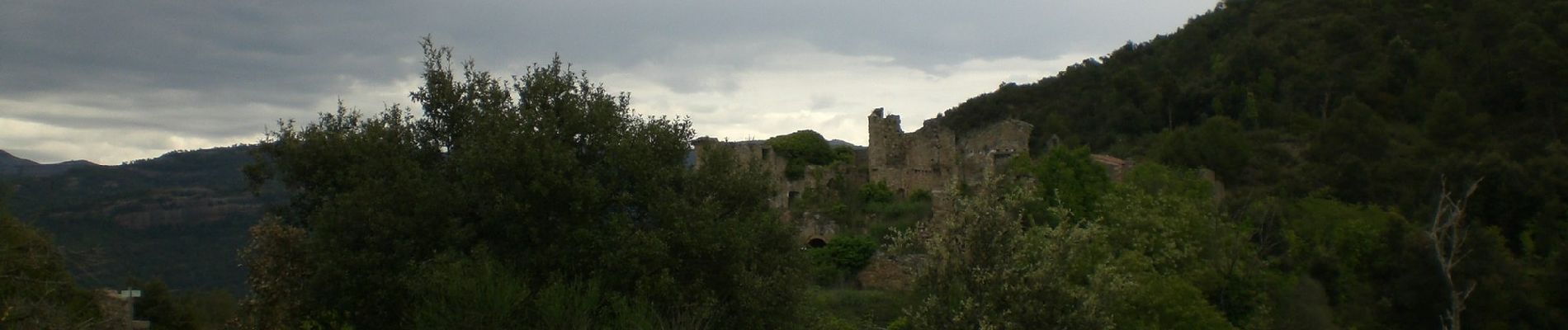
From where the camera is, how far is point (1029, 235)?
16922 millimetres

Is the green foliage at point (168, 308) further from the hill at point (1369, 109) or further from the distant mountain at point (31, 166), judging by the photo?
the hill at point (1369, 109)

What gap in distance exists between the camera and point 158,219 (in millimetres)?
45625

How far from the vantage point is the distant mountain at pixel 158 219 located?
4134 centimetres

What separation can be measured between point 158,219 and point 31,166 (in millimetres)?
14355

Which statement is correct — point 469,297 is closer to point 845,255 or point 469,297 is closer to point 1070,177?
point 845,255

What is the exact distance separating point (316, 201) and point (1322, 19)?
215ft

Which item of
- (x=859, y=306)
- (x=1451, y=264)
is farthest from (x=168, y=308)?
(x=1451, y=264)

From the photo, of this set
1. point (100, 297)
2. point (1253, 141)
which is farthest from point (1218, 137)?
point (100, 297)

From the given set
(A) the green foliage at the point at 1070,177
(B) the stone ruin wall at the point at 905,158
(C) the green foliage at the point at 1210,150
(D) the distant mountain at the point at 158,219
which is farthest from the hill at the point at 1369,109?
(D) the distant mountain at the point at 158,219

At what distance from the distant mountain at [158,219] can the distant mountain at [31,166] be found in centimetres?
36

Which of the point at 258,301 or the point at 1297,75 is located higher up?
the point at 1297,75

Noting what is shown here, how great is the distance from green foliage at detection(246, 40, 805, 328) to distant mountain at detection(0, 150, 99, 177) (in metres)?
41.3

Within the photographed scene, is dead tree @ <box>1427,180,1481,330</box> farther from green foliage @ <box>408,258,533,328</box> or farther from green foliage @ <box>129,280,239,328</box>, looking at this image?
green foliage @ <box>129,280,239,328</box>

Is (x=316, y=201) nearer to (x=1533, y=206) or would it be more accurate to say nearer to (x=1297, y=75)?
(x=1533, y=206)
